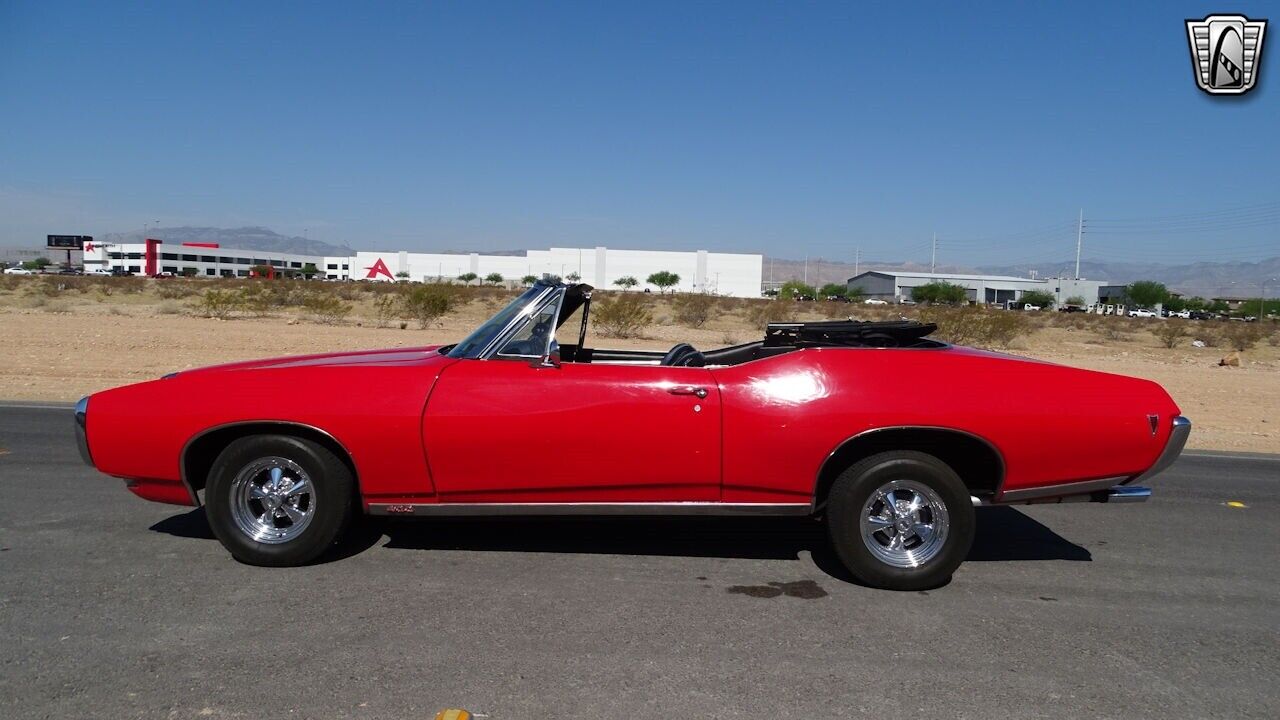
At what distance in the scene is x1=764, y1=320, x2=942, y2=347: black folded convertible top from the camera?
547 centimetres

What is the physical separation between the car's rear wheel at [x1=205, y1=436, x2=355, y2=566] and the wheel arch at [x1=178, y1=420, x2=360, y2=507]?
0.14ft

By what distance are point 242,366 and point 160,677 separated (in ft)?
7.01

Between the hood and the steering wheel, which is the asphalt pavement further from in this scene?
the steering wheel

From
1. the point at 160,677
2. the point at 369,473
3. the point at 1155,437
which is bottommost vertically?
the point at 160,677

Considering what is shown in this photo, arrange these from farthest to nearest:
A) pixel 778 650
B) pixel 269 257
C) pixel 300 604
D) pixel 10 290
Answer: pixel 269 257 → pixel 10 290 → pixel 300 604 → pixel 778 650

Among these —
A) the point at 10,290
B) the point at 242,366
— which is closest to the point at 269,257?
the point at 10,290

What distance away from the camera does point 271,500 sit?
496 centimetres

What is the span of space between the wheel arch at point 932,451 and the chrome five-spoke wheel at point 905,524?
9.3 inches

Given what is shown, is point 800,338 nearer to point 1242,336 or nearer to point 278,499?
point 278,499

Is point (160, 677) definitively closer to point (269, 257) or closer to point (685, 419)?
point (685, 419)

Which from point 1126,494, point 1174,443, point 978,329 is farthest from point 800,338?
point 978,329

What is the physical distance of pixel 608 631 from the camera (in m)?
4.21

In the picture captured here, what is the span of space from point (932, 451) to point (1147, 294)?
108154mm

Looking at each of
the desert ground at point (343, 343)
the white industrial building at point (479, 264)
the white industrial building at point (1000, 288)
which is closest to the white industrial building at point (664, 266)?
the white industrial building at point (479, 264)
